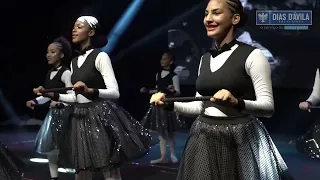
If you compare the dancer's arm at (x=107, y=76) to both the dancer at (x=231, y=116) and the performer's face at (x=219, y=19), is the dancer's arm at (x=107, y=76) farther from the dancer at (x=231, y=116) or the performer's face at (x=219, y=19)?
the performer's face at (x=219, y=19)

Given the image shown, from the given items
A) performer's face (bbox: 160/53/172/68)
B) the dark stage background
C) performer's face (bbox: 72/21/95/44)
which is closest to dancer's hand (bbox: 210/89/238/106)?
performer's face (bbox: 72/21/95/44)

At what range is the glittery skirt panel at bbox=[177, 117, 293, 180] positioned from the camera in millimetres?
2178

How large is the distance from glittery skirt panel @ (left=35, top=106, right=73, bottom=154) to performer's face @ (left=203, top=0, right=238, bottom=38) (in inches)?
76.1

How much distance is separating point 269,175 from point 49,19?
18.6 feet

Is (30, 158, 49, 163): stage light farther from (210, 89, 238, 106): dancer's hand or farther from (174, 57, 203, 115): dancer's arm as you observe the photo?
(210, 89, 238, 106): dancer's hand

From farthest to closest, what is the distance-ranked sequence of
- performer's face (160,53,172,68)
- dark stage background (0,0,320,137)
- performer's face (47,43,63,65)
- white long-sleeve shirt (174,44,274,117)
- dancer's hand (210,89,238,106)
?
dark stage background (0,0,320,137)
performer's face (160,53,172,68)
performer's face (47,43,63,65)
white long-sleeve shirt (174,44,274,117)
dancer's hand (210,89,238,106)

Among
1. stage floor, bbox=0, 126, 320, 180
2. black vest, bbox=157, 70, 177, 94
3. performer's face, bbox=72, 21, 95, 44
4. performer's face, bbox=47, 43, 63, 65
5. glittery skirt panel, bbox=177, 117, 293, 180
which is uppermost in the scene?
performer's face, bbox=72, 21, 95, 44

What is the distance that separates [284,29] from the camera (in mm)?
6449

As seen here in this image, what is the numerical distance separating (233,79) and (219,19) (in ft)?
0.88

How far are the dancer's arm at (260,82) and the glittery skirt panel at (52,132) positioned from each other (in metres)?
2.07

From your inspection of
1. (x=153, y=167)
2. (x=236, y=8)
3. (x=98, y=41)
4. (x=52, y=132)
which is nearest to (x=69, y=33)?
(x=153, y=167)

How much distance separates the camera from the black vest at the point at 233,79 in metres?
2.17

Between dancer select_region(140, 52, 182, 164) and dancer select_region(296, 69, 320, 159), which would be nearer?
dancer select_region(296, 69, 320, 159)

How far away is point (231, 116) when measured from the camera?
2.23 meters
